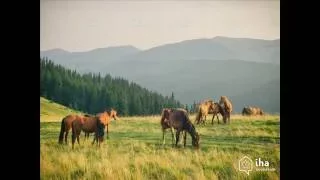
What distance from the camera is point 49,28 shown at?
4.20 meters

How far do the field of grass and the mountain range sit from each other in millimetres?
219

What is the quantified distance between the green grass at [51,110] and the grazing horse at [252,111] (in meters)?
1.45

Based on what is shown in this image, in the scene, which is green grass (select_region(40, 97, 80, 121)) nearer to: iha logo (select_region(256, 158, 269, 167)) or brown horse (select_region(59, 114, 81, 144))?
brown horse (select_region(59, 114, 81, 144))

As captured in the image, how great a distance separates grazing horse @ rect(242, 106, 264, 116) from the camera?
423cm

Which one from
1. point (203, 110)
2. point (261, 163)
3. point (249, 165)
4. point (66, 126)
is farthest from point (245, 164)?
point (66, 126)

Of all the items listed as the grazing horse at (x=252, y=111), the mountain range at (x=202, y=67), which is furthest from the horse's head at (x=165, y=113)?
the grazing horse at (x=252, y=111)

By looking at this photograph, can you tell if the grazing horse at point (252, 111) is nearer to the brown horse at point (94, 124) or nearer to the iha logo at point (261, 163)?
the iha logo at point (261, 163)

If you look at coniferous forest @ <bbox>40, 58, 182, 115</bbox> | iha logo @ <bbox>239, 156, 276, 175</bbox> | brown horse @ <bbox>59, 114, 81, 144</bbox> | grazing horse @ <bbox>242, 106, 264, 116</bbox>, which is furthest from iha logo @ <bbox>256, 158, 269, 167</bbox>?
brown horse @ <bbox>59, 114, 81, 144</bbox>

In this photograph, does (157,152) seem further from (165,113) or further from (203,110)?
(203,110)

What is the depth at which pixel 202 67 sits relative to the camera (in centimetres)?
434
